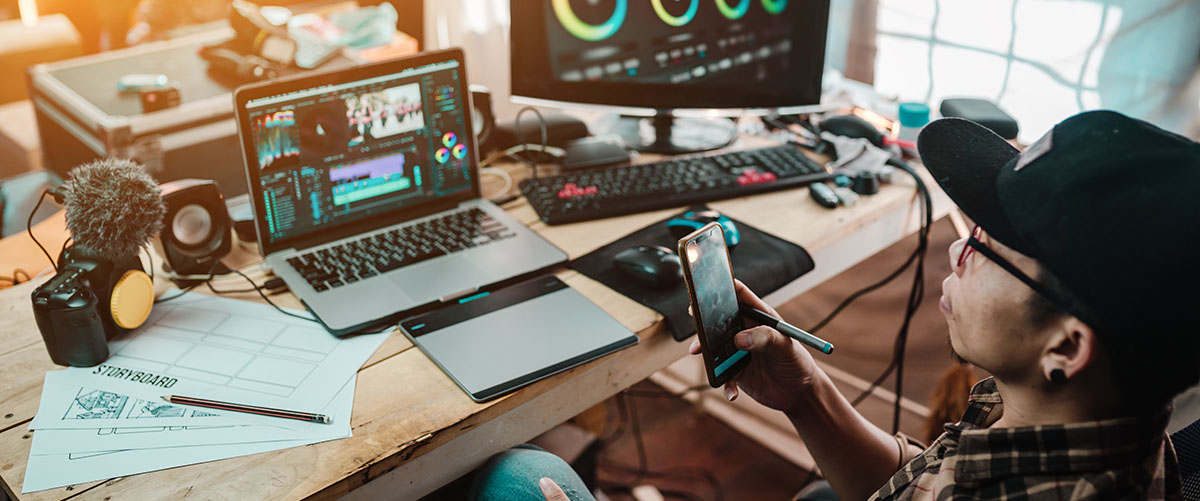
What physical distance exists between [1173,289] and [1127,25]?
4.28 feet

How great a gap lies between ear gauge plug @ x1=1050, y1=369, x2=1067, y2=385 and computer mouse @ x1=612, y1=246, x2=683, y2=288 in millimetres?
509

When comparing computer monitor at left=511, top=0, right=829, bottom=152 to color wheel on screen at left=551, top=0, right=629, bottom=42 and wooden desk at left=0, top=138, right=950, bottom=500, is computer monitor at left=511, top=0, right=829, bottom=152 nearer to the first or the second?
color wheel on screen at left=551, top=0, right=629, bottom=42

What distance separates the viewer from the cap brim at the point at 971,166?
72 cm

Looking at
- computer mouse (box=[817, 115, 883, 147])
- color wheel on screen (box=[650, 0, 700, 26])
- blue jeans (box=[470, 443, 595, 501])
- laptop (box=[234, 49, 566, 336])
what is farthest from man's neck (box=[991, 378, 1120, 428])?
color wheel on screen (box=[650, 0, 700, 26])

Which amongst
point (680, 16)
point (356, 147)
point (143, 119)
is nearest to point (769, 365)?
point (356, 147)

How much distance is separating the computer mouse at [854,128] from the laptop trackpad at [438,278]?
0.78m

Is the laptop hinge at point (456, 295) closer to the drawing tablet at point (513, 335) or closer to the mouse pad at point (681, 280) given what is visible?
the drawing tablet at point (513, 335)

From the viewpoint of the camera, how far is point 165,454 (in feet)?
2.82

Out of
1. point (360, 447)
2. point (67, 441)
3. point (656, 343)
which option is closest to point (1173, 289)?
point (656, 343)

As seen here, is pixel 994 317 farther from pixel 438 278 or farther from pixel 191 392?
pixel 191 392

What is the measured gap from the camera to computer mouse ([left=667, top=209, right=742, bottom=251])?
1.22m

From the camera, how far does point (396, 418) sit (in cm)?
91

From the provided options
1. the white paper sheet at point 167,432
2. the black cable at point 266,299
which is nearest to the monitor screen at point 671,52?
the black cable at point 266,299

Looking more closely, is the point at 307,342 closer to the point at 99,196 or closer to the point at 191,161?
the point at 99,196
